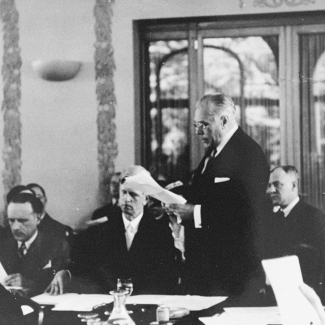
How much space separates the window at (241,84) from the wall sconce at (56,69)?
426 mm

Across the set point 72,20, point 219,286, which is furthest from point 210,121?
point 72,20

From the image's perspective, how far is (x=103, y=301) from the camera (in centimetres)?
186

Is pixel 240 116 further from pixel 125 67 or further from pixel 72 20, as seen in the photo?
pixel 72 20

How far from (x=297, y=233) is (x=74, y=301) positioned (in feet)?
5.29

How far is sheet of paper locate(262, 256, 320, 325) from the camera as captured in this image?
135 cm

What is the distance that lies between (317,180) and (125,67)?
138 centimetres

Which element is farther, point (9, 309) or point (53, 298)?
point (53, 298)

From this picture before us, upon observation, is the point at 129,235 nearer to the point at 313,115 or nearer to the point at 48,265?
the point at 48,265

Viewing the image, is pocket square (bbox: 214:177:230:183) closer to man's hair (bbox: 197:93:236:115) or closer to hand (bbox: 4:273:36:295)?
man's hair (bbox: 197:93:236:115)

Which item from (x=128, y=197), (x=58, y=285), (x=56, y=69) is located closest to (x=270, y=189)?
(x=128, y=197)

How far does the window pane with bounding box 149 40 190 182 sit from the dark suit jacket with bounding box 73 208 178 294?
3.34 feet

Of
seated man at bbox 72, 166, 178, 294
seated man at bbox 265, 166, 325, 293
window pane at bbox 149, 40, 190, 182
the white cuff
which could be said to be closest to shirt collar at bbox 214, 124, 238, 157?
the white cuff

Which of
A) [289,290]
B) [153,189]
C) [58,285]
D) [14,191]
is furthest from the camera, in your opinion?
[14,191]

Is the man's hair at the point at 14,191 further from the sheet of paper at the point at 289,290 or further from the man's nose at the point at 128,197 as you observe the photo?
the sheet of paper at the point at 289,290
